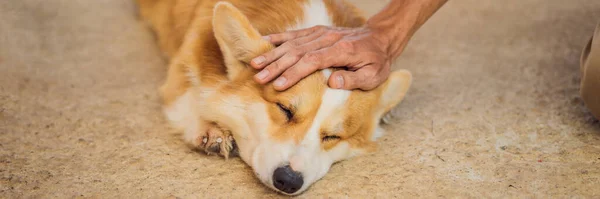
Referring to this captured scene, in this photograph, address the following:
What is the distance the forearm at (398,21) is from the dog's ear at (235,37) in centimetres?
54

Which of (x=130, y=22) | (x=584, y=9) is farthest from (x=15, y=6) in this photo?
(x=584, y=9)

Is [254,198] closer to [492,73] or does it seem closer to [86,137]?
[86,137]

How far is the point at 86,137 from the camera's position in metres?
2.15

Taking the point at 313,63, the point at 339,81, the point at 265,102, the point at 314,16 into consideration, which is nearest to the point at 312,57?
the point at 313,63

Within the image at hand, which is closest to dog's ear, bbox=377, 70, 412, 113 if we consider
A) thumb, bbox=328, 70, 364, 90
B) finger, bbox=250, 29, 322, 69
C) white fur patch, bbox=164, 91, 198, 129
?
thumb, bbox=328, 70, 364, 90

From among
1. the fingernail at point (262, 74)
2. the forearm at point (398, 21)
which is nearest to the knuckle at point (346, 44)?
the forearm at point (398, 21)

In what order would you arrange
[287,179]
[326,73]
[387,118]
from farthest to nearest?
1. [387,118]
2. [326,73]
3. [287,179]

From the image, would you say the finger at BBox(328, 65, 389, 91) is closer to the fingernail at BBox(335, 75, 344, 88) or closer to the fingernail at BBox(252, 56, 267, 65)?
the fingernail at BBox(335, 75, 344, 88)

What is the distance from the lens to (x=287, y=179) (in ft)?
5.88

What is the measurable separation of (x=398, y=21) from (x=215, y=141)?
0.97 meters

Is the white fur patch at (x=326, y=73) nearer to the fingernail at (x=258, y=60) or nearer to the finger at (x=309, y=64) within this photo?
the finger at (x=309, y=64)

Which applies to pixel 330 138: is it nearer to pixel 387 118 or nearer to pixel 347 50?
pixel 347 50

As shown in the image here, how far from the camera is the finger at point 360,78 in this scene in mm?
1986

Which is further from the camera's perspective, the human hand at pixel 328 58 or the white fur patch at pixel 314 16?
the white fur patch at pixel 314 16
